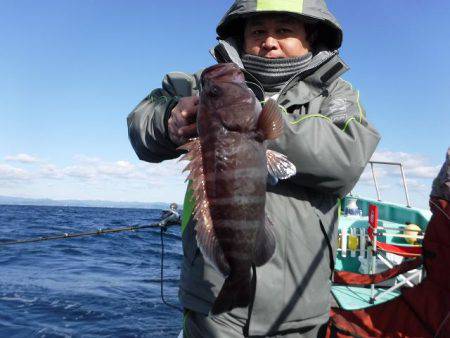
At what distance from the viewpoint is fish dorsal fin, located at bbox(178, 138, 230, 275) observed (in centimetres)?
197

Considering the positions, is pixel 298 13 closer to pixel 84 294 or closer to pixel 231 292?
pixel 231 292

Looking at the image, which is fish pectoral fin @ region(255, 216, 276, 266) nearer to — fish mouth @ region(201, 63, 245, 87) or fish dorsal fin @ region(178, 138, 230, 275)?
fish dorsal fin @ region(178, 138, 230, 275)

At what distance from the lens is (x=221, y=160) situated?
1.93 metres

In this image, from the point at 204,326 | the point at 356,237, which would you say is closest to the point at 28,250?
the point at 356,237

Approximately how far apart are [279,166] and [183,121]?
1.82 feet

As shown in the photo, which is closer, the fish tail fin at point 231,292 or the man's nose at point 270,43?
the fish tail fin at point 231,292

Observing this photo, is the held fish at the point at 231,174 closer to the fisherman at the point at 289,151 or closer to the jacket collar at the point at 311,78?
the fisherman at the point at 289,151

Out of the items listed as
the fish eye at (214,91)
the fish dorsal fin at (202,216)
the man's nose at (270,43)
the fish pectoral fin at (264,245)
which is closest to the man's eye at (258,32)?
the man's nose at (270,43)

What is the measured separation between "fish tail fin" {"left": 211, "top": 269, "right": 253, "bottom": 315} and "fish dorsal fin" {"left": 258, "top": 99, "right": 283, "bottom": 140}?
687 millimetres

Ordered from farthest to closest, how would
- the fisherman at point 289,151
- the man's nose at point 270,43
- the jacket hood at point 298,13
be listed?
the man's nose at point 270,43
the jacket hood at point 298,13
the fisherman at point 289,151

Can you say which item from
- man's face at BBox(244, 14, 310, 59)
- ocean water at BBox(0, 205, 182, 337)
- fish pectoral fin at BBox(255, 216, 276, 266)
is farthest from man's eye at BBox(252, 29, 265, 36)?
ocean water at BBox(0, 205, 182, 337)

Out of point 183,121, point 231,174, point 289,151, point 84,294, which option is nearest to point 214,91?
point 183,121

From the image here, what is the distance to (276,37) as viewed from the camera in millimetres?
2883

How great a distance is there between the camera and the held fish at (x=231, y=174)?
6.33 feet
